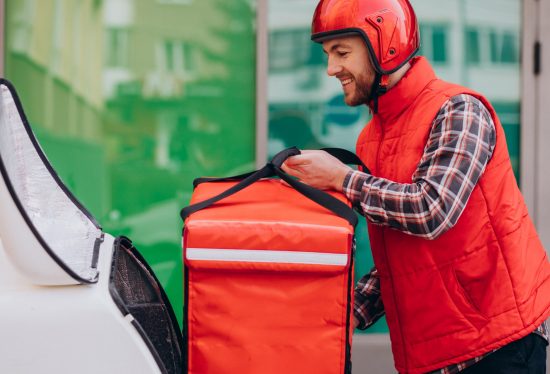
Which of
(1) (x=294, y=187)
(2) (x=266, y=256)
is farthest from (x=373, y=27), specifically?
(2) (x=266, y=256)

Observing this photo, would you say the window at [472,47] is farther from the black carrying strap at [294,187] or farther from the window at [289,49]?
the black carrying strap at [294,187]

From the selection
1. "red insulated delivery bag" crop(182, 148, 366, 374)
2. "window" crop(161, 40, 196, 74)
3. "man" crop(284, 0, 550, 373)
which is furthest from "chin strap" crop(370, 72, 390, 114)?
"window" crop(161, 40, 196, 74)

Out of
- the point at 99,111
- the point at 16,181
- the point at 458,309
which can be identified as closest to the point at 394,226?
the point at 458,309

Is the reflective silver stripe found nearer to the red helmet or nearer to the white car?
the white car

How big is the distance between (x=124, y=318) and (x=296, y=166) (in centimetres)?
69

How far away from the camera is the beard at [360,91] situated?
2.09 meters

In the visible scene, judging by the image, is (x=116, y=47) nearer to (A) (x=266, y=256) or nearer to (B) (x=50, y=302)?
(A) (x=266, y=256)

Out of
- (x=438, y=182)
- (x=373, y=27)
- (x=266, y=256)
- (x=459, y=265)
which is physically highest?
(x=373, y=27)

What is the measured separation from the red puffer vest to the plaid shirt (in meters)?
0.06

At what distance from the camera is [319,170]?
1882 mm

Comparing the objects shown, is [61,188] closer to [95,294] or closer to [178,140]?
[95,294]

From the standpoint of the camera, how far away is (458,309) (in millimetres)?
1963

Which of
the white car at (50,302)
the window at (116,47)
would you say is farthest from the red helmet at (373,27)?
the window at (116,47)

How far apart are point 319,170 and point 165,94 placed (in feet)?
9.13
